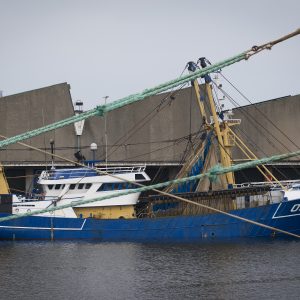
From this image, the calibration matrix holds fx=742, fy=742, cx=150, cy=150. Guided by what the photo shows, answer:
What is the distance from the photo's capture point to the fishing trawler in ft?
131

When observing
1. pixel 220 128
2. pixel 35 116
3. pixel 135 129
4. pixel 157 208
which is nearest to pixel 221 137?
pixel 220 128

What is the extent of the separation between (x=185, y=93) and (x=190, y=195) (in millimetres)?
14926

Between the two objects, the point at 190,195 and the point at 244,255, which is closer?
the point at 244,255

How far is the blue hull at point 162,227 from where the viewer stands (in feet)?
129

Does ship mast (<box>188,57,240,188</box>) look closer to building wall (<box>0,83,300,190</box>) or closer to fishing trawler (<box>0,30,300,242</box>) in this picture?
fishing trawler (<box>0,30,300,242</box>)

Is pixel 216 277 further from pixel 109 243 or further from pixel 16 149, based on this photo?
pixel 16 149

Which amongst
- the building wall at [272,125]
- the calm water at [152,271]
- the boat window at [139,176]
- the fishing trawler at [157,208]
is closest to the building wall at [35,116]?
the fishing trawler at [157,208]

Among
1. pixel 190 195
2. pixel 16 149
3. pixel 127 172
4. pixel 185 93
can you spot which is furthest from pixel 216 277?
pixel 185 93

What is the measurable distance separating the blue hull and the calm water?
1960mm

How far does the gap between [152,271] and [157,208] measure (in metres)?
13.3

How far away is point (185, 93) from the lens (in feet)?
179

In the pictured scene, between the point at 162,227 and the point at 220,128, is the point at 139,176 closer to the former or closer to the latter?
the point at 162,227

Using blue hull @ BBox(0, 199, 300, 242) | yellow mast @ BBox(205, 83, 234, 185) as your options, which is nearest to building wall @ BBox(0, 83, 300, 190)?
yellow mast @ BBox(205, 83, 234, 185)

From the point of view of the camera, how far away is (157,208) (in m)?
42.7
